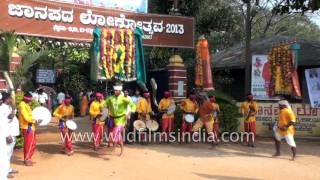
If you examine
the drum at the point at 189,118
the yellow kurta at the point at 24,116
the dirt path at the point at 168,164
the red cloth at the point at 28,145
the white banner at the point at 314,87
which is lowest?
the dirt path at the point at 168,164

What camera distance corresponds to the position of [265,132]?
1948cm

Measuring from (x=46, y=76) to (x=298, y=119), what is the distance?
17669 millimetres

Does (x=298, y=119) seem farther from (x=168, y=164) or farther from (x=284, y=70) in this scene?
(x=168, y=164)

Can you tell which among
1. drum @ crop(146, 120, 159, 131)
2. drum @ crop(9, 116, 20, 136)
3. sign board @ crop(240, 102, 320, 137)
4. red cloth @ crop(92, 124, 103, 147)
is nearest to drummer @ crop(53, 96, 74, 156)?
red cloth @ crop(92, 124, 103, 147)

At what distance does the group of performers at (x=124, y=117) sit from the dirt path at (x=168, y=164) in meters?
0.44

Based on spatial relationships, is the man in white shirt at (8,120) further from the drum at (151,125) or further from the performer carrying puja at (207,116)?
the performer carrying puja at (207,116)

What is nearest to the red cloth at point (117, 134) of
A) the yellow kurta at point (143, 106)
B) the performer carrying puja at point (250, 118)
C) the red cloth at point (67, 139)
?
the red cloth at point (67, 139)

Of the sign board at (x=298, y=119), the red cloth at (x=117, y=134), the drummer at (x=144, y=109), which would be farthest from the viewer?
the sign board at (x=298, y=119)

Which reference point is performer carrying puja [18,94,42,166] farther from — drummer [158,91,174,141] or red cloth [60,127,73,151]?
drummer [158,91,174,141]

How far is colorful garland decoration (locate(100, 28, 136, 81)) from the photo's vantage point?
48.2 ft

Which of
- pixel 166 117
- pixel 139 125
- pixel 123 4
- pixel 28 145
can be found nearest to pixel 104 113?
pixel 139 125

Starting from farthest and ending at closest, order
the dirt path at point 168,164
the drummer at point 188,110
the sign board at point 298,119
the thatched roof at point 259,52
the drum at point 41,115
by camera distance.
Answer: the thatched roof at point 259,52
the sign board at point 298,119
the drummer at point 188,110
the drum at point 41,115
the dirt path at point 168,164

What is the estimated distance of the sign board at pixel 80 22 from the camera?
599 inches

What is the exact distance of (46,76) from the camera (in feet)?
107
